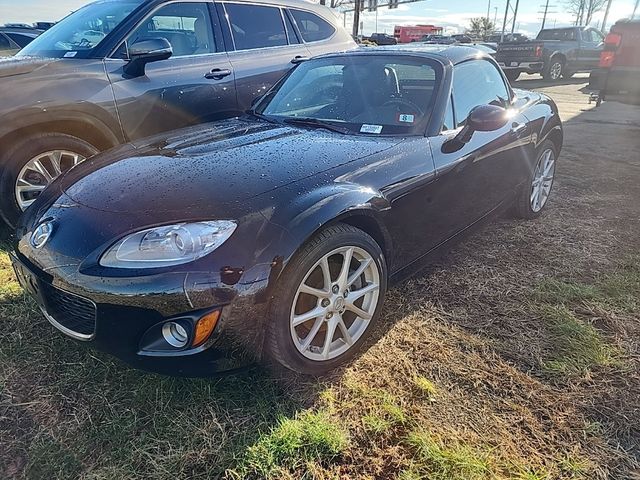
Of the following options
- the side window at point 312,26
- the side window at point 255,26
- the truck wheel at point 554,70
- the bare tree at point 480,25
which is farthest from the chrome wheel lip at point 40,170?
the bare tree at point 480,25

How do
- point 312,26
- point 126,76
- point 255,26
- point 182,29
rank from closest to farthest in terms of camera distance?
point 126,76, point 182,29, point 255,26, point 312,26

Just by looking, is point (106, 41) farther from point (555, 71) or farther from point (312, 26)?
point (555, 71)

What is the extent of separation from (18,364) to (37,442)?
1.89 feet

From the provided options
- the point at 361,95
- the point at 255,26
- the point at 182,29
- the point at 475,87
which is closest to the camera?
the point at 361,95

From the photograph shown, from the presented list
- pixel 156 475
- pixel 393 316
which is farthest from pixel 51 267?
pixel 393 316

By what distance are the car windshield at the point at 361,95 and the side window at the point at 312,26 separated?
6.38 ft

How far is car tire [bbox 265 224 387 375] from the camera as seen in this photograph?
2.03 metres

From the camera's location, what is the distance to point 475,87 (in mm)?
3414

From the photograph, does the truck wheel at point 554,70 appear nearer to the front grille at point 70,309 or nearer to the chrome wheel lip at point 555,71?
the chrome wheel lip at point 555,71

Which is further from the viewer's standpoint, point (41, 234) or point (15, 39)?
point (15, 39)

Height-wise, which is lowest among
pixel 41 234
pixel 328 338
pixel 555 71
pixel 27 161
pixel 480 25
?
pixel 480 25

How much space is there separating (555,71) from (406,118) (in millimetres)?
16167

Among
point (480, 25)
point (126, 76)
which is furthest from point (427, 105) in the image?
point (480, 25)

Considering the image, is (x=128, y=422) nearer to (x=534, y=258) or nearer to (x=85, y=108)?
(x=85, y=108)
